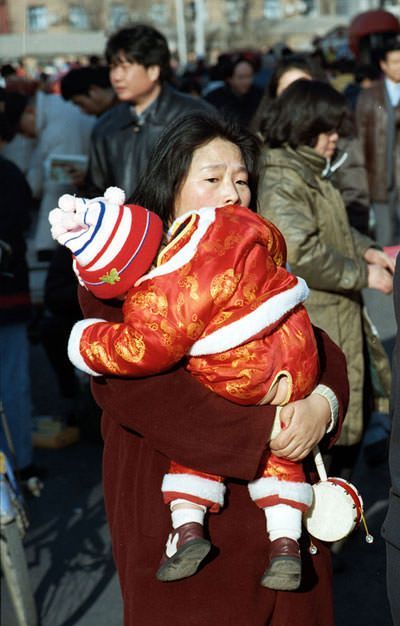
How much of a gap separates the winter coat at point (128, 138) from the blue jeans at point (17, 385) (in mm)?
859

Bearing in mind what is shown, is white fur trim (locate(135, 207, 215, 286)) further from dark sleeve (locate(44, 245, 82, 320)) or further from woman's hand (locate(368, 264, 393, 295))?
dark sleeve (locate(44, 245, 82, 320))

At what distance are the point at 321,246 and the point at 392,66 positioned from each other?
18.3 ft

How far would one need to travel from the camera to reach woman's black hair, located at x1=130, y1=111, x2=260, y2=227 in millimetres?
2578

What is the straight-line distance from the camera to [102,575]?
14.7ft

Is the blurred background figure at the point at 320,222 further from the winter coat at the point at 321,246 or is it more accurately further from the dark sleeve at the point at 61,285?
the dark sleeve at the point at 61,285

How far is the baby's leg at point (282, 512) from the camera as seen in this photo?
2283 mm

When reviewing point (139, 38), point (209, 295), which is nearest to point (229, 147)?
point (209, 295)

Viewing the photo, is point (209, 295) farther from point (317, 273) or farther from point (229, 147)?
point (317, 273)

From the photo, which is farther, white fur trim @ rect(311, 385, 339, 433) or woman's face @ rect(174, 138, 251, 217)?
woman's face @ rect(174, 138, 251, 217)

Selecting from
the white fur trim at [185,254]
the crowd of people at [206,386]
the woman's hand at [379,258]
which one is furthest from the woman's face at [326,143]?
the white fur trim at [185,254]

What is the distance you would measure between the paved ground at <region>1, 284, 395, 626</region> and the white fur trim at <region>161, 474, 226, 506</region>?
1916 mm

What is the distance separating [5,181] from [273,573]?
3.04m

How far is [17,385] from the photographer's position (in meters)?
5.21

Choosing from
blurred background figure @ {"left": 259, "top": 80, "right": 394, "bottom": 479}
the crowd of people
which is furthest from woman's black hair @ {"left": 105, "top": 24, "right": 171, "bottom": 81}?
the crowd of people
